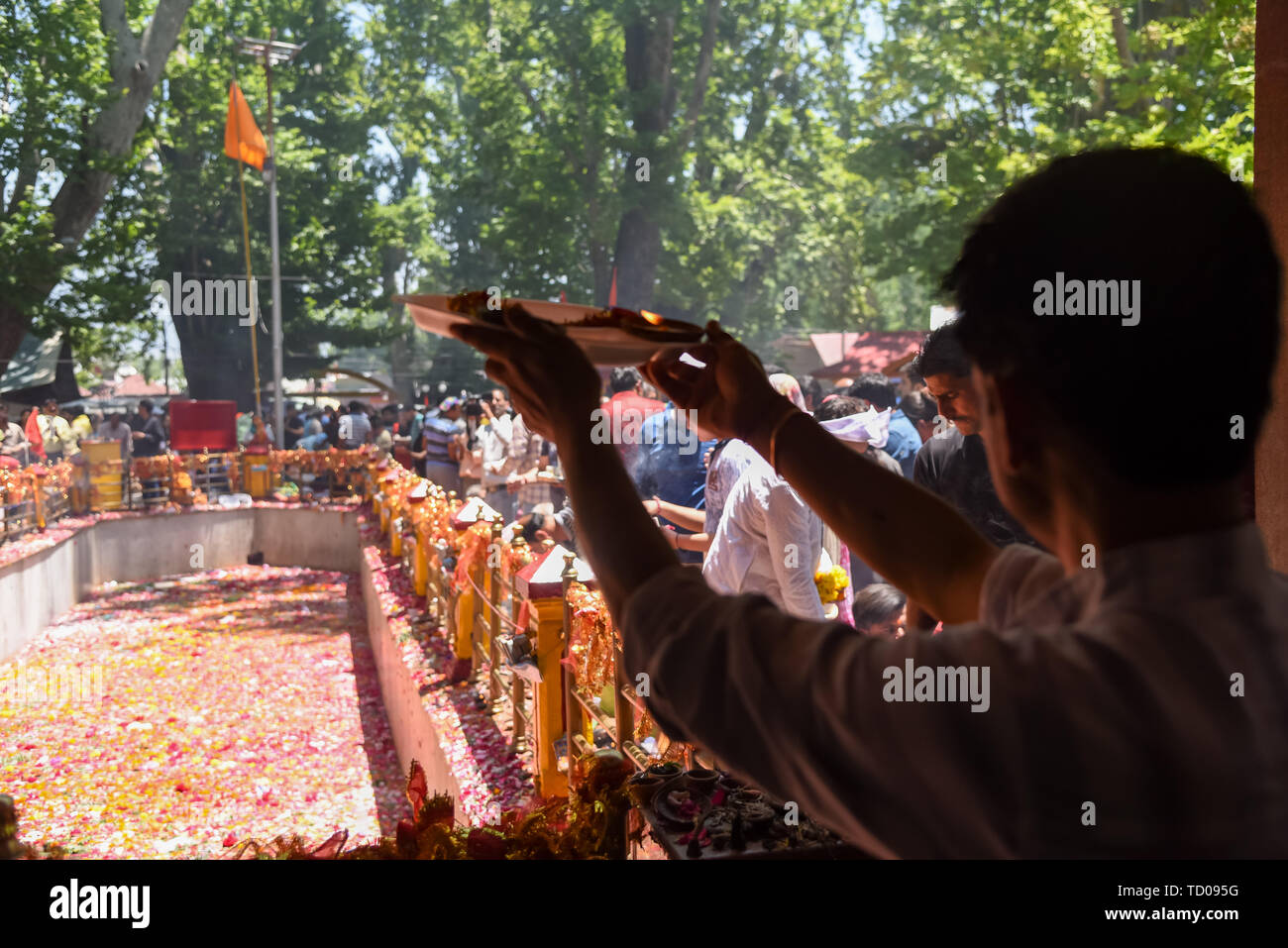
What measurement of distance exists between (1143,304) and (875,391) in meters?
5.53

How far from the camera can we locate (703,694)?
33.1 inches

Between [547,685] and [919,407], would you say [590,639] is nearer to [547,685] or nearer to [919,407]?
[547,685]

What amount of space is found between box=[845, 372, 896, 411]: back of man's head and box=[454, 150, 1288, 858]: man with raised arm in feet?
17.5

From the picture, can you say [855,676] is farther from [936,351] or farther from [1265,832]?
[936,351]

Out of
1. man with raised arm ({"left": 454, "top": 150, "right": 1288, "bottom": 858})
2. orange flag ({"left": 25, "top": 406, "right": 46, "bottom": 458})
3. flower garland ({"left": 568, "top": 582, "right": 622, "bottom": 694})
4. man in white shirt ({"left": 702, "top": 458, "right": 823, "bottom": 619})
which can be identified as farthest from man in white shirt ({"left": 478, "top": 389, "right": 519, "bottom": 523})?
man with raised arm ({"left": 454, "top": 150, "right": 1288, "bottom": 858})

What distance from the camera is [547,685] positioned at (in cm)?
440

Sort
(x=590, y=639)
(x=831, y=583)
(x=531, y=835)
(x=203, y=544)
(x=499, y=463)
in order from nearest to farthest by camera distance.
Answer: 1. (x=531, y=835)
2. (x=590, y=639)
3. (x=831, y=583)
4. (x=499, y=463)
5. (x=203, y=544)

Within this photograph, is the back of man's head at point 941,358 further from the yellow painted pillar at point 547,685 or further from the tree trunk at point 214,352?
the tree trunk at point 214,352

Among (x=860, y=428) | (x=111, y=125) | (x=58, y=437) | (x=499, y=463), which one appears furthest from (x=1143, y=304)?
(x=111, y=125)

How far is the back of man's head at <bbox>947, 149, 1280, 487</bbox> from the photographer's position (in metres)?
0.79

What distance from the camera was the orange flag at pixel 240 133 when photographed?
20.1 meters
